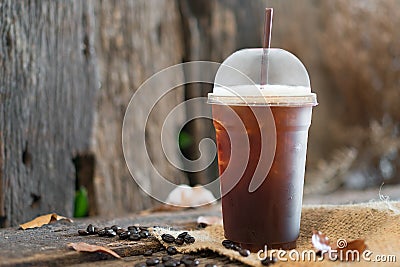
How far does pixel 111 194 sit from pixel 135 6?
0.94 metres

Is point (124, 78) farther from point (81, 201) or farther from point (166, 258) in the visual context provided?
point (166, 258)

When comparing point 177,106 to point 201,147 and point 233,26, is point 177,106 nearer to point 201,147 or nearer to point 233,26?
point 201,147

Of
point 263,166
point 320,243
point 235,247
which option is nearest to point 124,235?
point 235,247

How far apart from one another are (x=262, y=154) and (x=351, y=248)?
36 centimetres

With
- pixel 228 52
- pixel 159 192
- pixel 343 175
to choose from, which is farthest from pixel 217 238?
pixel 343 175

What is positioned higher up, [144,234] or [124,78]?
[124,78]

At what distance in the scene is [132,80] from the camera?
290 cm

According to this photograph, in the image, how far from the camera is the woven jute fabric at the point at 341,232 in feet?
5.05

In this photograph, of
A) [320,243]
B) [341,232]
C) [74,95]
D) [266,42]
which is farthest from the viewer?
[74,95]

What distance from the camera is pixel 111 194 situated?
280 centimetres

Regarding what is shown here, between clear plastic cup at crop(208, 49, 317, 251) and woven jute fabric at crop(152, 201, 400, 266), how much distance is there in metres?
0.09

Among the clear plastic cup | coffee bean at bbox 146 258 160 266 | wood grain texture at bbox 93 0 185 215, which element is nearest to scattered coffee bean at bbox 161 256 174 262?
coffee bean at bbox 146 258 160 266

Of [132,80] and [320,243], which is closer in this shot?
[320,243]

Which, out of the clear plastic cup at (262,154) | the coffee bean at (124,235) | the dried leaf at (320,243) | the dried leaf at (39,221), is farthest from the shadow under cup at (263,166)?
the dried leaf at (39,221)
